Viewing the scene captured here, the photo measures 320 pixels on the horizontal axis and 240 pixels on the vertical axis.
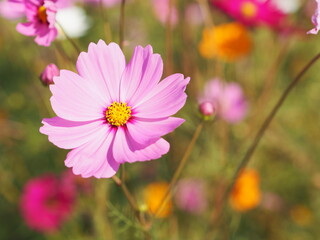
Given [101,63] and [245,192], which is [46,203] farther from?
[101,63]

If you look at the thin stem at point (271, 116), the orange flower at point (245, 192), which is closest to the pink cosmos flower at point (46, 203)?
the orange flower at point (245, 192)

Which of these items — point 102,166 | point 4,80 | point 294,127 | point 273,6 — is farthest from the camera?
point 4,80

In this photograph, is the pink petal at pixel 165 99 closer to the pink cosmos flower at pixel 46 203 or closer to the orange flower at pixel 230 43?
the pink cosmos flower at pixel 46 203

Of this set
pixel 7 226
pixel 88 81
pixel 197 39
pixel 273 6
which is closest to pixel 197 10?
pixel 197 39

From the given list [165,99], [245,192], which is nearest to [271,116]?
[165,99]

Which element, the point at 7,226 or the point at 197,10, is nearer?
the point at 7,226

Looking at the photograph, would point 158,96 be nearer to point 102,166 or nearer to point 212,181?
point 102,166

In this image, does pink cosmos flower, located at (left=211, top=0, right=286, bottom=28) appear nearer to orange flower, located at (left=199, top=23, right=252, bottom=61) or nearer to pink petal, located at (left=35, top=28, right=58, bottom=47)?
orange flower, located at (left=199, top=23, right=252, bottom=61)
